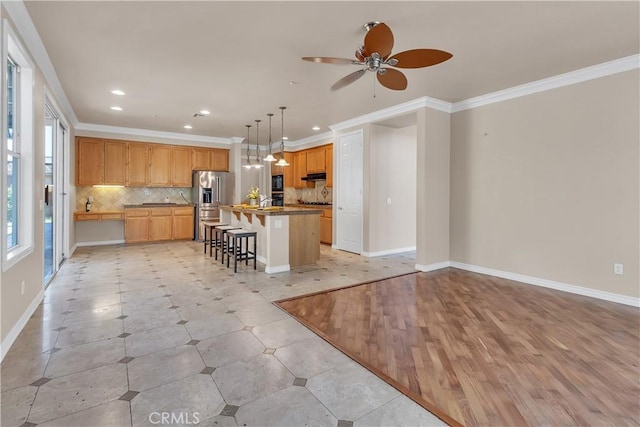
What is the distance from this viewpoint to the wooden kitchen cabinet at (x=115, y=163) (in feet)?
23.8

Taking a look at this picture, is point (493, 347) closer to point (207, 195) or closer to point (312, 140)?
point (312, 140)

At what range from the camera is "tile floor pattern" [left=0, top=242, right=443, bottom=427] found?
1.80 m

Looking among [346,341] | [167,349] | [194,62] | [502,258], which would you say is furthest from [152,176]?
[502,258]

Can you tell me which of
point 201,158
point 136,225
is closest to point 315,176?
point 201,158

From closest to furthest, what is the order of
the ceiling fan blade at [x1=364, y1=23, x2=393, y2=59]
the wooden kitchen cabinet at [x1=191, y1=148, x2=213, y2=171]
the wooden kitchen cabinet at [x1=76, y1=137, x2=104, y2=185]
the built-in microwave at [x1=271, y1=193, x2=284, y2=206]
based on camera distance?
the ceiling fan blade at [x1=364, y1=23, x2=393, y2=59] → the wooden kitchen cabinet at [x1=76, y1=137, x2=104, y2=185] → the wooden kitchen cabinet at [x1=191, y1=148, x2=213, y2=171] → the built-in microwave at [x1=271, y1=193, x2=284, y2=206]

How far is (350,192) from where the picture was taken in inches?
263

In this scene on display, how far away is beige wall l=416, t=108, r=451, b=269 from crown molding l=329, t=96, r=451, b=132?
0.28 ft

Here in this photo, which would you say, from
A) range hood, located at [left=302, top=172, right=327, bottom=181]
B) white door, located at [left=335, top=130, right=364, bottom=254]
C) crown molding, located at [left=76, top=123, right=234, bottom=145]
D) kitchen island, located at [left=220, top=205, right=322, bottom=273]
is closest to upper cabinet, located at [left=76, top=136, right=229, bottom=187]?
crown molding, located at [left=76, top=123, right=234, bottom=145]

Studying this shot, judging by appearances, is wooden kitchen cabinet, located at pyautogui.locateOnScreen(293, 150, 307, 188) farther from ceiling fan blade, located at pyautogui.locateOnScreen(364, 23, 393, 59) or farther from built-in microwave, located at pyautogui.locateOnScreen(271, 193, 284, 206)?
ceiling fan blade, located at pyautogui.locateOnScreen(364, 23, 393, 59)

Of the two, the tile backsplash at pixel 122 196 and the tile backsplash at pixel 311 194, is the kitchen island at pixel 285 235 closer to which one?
the tile backsplash at pixel 311 194

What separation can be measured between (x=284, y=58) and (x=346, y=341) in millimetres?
2999

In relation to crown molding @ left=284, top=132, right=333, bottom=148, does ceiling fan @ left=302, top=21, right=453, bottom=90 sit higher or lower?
lower

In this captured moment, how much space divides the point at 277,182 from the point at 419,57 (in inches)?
275

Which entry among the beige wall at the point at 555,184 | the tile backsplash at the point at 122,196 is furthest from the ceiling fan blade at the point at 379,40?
the tile backsplash at the point at 122,196
